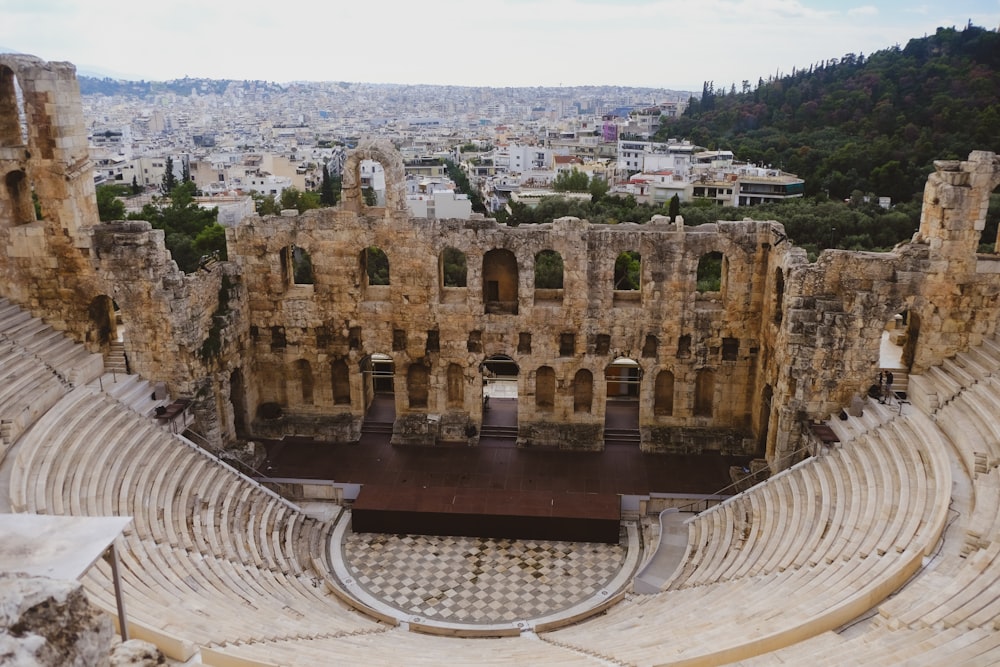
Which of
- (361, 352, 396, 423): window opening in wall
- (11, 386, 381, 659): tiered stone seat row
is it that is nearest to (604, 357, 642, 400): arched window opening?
(361, 352, 396, 423): window opening in wall

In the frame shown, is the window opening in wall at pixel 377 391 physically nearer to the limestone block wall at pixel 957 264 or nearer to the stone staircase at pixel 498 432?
the stone staircase at pixel 498 432

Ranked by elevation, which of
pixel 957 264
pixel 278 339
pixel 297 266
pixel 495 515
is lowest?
pixel 495 515

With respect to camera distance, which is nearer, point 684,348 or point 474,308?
point 474,308

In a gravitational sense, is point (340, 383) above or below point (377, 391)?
above

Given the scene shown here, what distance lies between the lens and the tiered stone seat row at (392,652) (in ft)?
44.1

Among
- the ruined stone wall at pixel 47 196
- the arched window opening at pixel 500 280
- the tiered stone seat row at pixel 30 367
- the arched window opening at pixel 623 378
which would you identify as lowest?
the arched window opening at pixel 623 378

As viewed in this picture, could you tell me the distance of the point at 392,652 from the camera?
1570 centimetres

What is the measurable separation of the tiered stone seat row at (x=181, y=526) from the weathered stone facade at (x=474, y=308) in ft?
11.3

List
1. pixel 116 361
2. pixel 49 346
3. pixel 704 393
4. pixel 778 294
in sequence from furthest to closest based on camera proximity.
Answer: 1. pixel 704 393
2. pixel 116 361
3. pixel 778 294
4. pixel 49 346

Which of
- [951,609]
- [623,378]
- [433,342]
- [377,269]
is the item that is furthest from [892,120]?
[951,609]

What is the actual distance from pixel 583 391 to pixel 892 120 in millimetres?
53488

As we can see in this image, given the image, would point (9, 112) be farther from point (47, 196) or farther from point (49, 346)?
point (49, 346)

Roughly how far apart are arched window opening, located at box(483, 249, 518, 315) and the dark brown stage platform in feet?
22.1

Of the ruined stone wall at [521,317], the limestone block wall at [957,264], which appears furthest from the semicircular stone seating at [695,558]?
the ruined stone wall at [521,317]
